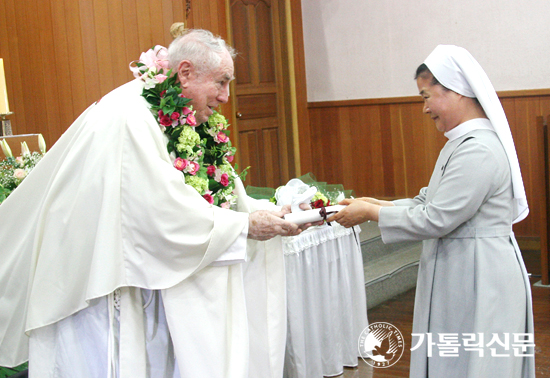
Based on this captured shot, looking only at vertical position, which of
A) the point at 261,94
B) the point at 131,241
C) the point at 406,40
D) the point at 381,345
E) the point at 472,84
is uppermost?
the point at 406,40

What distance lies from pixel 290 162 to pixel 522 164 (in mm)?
2644

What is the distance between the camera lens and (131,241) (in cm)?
235

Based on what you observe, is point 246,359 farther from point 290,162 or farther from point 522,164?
point 290,162

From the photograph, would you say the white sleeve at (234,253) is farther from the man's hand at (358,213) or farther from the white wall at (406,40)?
the white wall at (406,40)

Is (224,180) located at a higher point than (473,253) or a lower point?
higher

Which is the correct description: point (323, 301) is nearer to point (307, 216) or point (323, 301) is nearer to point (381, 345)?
point (381, 345)

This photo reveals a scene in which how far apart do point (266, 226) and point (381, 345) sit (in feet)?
7.10

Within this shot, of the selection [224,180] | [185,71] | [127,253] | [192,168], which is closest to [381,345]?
[224,180]

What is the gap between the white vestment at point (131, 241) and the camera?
233cm

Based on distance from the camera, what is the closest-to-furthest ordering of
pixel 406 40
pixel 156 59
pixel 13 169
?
pixel 156 59 → pixel 13 169 → pixel 406 40

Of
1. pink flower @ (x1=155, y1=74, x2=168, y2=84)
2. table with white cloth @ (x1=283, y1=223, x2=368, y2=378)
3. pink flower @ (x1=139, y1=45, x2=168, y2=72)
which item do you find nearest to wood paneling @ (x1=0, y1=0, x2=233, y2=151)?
table with white cloth @ (x1=283, y1=223, x2=368, y2=378)

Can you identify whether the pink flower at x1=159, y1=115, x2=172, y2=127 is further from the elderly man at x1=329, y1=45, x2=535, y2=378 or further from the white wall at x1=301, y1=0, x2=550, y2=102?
the white wall at x1=301, y1=0, x2=550, y2=102

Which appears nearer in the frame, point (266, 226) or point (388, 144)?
point (266, 226)

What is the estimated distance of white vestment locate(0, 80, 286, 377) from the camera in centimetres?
233
